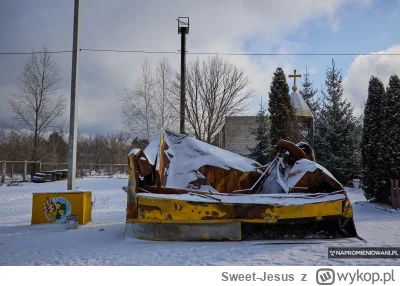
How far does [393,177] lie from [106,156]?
36.2m

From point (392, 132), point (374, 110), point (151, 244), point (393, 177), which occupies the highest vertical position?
point (374, 110)

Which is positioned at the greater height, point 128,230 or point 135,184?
point 135,184

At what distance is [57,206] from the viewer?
6125mm

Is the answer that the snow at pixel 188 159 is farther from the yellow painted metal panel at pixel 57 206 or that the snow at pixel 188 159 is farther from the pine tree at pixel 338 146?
the pine tree at pixel 338 146

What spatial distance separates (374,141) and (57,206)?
9008 mm

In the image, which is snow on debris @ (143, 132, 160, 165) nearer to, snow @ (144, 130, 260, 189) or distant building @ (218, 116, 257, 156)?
snow @ (144, 130, 260, 189)

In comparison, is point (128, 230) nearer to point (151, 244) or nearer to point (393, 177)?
point (151, 244)

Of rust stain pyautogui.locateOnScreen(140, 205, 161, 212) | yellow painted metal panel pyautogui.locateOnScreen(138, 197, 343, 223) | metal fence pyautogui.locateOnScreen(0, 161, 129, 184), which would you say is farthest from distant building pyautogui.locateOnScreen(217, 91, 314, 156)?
rust stain pyautogui.locateOnScreen(140, 205, 161, 212)

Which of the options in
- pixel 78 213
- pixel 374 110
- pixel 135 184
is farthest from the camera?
pixel 374 110

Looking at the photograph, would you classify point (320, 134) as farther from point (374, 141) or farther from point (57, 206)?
point (57, 206)

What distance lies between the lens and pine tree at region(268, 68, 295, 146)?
1448cm
